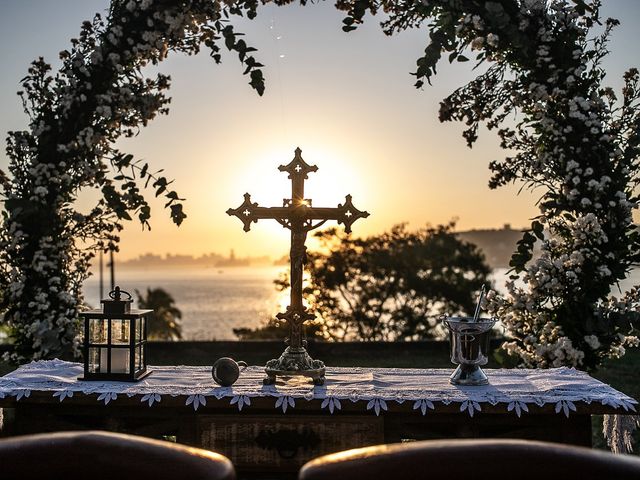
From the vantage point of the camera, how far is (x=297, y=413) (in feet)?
12.0

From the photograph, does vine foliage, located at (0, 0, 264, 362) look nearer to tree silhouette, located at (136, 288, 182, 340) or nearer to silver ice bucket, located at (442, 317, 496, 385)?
silver ice bucket, located at (442, 317, 496, 385)

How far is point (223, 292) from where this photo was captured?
154875 mm

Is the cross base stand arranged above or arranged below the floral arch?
below

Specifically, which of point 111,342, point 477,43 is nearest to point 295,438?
point 111,342

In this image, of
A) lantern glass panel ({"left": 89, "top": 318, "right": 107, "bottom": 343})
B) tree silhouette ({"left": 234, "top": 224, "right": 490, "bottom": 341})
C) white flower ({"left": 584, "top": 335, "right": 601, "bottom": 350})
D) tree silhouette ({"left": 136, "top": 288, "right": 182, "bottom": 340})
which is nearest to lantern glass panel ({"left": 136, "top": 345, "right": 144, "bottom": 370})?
lantern glass panel ({"left": 89, "top": 318, "right": 107, "bottom": 343})

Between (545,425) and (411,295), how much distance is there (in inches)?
389

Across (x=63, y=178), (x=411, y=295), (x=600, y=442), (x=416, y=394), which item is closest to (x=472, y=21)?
(x=416, y=394)

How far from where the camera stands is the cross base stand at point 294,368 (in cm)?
393

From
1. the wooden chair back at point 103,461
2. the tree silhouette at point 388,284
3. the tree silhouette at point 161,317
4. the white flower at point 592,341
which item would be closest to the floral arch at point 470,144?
the white flower at point 592,341

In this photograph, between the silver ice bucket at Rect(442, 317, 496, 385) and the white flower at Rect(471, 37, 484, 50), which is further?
the white flower at Rect(471, 37, 484, 50)

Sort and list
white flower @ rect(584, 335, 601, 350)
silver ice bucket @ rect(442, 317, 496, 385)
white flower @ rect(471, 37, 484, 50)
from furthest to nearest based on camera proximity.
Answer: white flower @ rect(471, 37, 484, 50) < white flower @ rect(584, 335, 601, 350) < silver ice bucket @ rect(442, 317, 496, 385)

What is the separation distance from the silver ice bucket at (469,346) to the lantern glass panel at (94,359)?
5.91 ft

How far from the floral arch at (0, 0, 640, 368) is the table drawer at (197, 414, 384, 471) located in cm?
181

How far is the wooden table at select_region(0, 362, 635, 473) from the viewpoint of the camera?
358 cm
